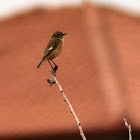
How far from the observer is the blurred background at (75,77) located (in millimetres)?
9425

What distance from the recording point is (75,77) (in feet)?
36.2

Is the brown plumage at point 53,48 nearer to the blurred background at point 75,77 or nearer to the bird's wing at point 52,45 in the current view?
the bird's wing at point 52,45

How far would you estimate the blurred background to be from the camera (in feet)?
30.9

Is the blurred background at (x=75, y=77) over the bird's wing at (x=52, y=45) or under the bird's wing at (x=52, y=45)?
over

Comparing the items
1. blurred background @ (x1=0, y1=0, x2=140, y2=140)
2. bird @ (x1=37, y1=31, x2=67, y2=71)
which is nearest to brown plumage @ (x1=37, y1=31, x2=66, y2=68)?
bird @ (x1=37, y1=31, x2=67, y2=71)

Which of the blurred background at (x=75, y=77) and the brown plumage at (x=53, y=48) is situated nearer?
the brown plumage at (x=53, y=48)

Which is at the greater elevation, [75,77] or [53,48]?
[75,77]

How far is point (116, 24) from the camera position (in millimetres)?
15141

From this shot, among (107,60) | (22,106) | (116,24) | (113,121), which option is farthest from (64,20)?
(113,121)

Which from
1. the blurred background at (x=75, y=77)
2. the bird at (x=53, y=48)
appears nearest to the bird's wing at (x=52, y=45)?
the bird at (x=53, y=48)

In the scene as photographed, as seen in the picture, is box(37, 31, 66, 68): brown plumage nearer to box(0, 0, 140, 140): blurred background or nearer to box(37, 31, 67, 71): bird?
box(37, 31, 67, 71): bird

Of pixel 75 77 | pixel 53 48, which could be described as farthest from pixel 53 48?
pixel 75 77

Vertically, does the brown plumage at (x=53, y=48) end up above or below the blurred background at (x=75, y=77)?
below

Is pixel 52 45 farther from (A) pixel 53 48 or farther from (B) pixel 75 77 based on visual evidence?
(B) pixel 75 77
